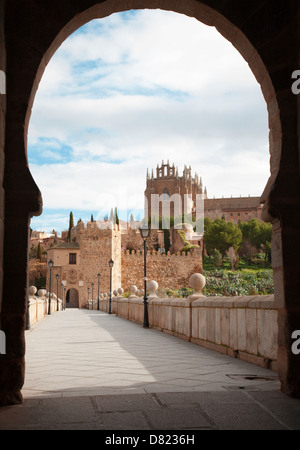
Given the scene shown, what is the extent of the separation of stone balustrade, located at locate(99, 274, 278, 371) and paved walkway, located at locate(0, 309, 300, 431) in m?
0.23

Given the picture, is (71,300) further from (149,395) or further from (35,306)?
(149,395)

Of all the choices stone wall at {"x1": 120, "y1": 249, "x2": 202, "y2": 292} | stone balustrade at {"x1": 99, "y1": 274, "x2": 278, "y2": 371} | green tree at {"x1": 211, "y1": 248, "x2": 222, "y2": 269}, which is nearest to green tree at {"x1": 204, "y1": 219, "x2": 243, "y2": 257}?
green tree at {"x1": 211, "y1": 248, "x2": 222, "y2": 269}

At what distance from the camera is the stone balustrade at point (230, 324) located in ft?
18.3

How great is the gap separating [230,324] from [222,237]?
72.0 meters

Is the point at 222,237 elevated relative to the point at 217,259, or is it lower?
elevated

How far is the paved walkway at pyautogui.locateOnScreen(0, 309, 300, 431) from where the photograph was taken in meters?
3.10

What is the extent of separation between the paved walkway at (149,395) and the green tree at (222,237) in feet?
237

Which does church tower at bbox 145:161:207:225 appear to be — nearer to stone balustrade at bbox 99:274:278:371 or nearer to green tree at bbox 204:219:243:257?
green tree at bbox 204:219:243:257

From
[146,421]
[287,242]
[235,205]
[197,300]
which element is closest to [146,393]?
[146,421]

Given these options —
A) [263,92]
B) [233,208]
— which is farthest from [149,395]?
[233,208]

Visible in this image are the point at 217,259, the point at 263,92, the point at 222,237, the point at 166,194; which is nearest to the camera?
the point at 263,92

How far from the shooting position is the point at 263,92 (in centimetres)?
446
